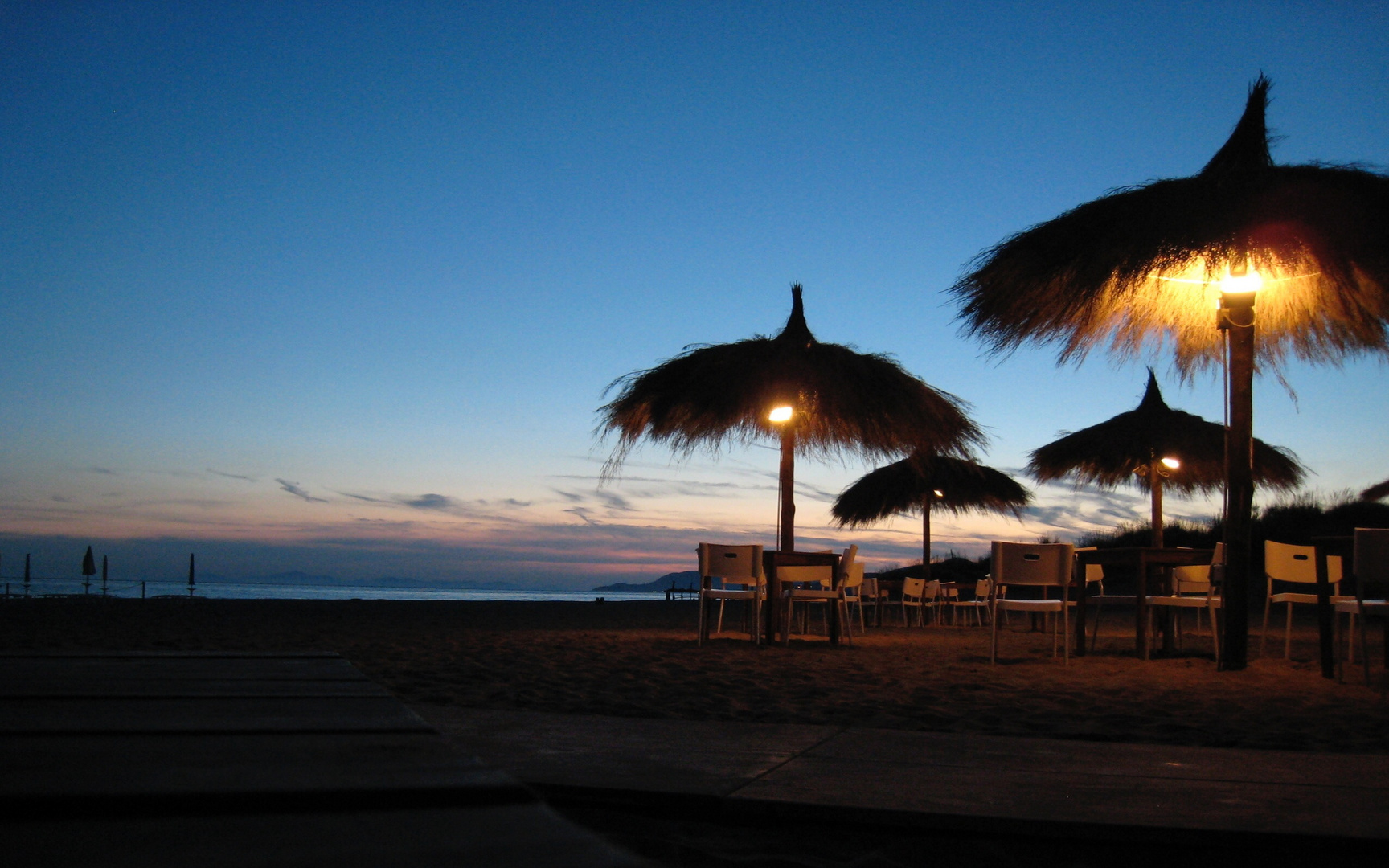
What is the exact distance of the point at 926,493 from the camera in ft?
53.0

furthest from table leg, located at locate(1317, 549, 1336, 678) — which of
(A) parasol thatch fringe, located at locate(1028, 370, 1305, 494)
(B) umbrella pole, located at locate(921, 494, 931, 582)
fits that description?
(B) umbrella pole, located at locate(921, 494, 931, 582)

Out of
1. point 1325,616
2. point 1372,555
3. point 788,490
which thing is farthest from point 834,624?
point 1372,555

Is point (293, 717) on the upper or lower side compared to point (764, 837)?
upper

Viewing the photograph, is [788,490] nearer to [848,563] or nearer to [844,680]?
[848,563]

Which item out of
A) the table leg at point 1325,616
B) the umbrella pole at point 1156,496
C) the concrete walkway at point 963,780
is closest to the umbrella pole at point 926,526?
the umbrella pole at point 1156,496

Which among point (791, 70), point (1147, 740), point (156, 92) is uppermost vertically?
point (791, 70)

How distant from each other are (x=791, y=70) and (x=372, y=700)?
10169 millimetres

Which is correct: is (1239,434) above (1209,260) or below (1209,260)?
below

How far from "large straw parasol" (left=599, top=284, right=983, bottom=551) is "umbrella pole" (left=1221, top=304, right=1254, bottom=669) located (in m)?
3.47

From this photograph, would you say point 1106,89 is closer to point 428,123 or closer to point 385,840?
point 428,123

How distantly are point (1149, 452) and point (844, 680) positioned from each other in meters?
9.17

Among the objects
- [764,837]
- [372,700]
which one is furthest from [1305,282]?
[372,700]

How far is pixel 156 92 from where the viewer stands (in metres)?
8.05

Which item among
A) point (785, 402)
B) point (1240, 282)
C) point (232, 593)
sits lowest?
point (232, 593)
